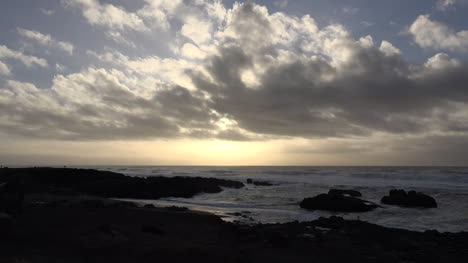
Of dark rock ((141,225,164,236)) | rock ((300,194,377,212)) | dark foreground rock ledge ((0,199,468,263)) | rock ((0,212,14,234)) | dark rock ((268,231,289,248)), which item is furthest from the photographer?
rock ((300,194,377,212))

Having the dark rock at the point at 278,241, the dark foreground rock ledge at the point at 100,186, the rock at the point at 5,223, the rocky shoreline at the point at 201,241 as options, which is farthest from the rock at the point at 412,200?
the rock at the point at 5,223

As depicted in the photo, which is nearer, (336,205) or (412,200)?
(336,205)

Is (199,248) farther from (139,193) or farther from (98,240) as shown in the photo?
(139,193)

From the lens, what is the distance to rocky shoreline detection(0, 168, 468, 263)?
8.97 metres

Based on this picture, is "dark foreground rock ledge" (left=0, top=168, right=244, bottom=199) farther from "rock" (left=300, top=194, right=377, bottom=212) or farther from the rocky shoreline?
the rocky shoreline

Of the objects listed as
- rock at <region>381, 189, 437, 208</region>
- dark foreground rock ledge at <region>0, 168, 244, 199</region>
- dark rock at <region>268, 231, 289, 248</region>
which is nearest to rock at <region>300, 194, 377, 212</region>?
rock at <region>381, 189, 437, 208</region>

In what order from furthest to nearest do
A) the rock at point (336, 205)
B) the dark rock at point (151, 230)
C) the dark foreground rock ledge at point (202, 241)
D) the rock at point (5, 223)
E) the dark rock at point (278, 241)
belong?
the rock at point (336, 205) → the dark rock at point (151, 230) → the dark rock at point (278, 241) → the rock at point (5, 223) → the dark foreground rock ledge at point (202, 241)

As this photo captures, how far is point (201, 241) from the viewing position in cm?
1130

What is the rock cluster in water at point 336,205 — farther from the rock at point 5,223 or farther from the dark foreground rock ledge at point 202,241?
the rock at point 5,223

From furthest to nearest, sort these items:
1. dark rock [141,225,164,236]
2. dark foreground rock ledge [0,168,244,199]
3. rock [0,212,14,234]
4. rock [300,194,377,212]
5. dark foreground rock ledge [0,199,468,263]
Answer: dark foreground rock ledge [0,168,244,199]
rock [300,194,377,212]
dark rock [141,225,164,236]
rock [0,212,14,234]
dark foreground rock ledge [0,199,468,263]

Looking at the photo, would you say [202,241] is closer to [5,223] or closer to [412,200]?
[5,223]

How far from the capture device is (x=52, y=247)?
9.25m

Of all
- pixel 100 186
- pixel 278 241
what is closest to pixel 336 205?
pixel 278 241

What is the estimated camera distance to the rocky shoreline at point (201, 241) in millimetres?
8969
